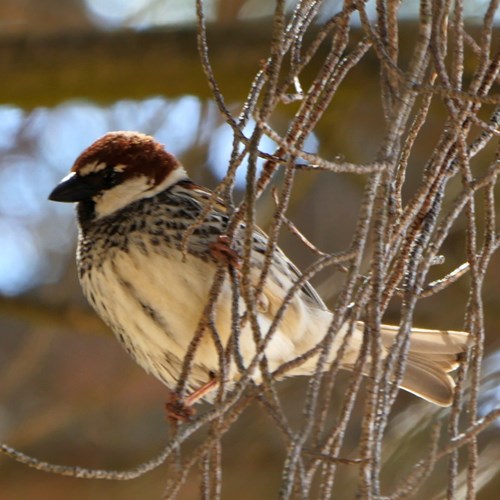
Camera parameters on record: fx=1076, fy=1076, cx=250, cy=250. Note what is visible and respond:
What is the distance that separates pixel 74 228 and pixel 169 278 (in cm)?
224

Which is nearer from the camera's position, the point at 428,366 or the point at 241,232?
the point at 241,232

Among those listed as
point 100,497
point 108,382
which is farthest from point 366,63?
point 108,382

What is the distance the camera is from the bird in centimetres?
227

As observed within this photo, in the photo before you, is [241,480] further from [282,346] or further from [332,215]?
[332,215]

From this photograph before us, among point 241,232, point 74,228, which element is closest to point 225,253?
point 241,232

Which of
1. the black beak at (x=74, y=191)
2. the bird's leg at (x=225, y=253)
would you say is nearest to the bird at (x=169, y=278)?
the black beak at (x=74, y=191)

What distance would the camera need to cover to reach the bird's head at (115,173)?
2471 millimetres

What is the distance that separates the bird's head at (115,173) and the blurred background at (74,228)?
856 millimetres

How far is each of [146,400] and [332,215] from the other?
1.12 meters

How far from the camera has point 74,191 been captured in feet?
8.27

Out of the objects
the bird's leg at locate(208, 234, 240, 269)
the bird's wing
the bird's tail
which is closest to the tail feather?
the bird's tail

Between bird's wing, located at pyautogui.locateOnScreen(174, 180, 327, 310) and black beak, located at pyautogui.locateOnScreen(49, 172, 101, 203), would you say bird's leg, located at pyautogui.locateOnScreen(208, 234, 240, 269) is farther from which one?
black beak, located at pyautogui.locateOnScreen(49, 172, 101, 203)

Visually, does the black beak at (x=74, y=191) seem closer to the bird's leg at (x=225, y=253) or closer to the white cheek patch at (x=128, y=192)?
the white cheek patch at (x=128, y=192)

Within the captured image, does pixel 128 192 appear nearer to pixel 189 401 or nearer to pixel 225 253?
pixel 189 401
